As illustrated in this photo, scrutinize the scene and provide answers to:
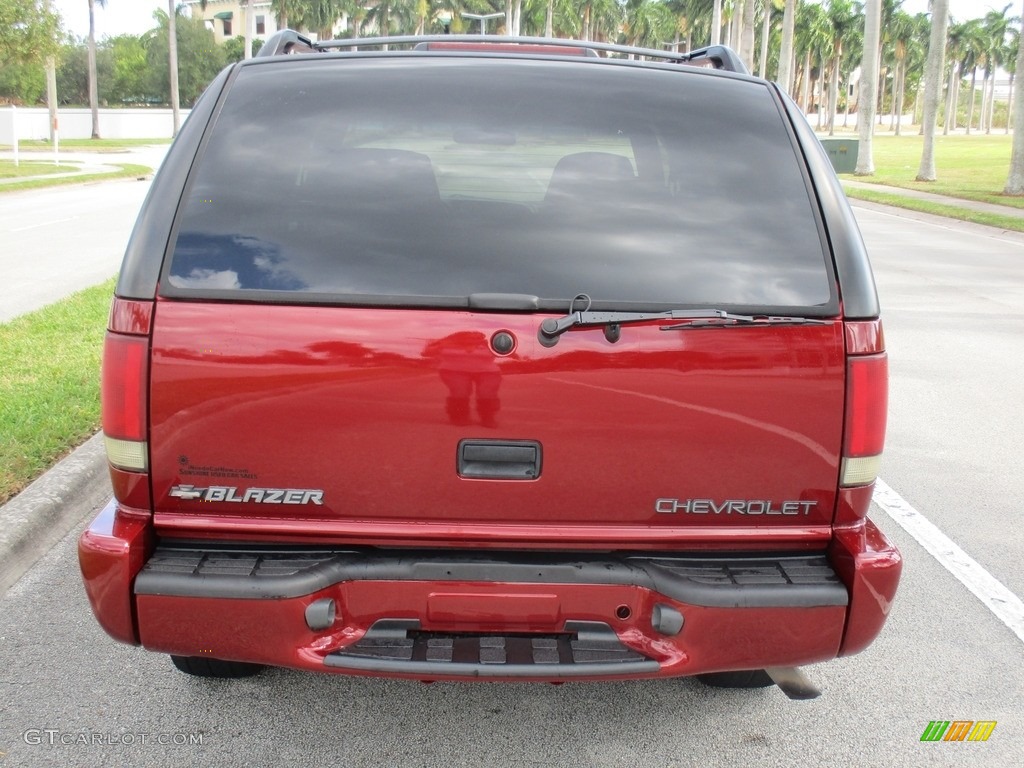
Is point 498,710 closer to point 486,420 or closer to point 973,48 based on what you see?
point 486,420

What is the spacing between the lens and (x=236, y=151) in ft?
8.85

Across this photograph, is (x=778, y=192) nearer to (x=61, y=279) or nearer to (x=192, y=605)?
(x=192, y=605)

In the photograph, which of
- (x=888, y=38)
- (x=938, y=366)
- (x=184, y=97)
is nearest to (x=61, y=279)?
(x=938, y=366)

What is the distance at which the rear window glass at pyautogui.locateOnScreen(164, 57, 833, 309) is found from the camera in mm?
2531

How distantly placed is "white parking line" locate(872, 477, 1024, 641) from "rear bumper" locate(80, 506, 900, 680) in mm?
1307

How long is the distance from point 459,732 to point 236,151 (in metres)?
1.82

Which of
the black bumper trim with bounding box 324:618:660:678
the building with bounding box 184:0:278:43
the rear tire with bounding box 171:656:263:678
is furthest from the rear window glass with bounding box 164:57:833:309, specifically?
the building with bounding box 184:0:278:43

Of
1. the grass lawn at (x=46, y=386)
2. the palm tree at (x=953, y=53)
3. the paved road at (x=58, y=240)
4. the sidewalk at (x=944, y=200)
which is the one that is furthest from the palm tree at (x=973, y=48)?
the grass lawn at (x=46, y=386)

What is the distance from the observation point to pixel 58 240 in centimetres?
1554

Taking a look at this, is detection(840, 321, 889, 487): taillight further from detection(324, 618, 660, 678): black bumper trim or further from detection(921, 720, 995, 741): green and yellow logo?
detection(921, 720, 995, 741): green and yellow logo

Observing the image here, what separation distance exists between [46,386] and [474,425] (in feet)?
16.6

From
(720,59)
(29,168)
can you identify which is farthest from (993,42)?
(720,59)
